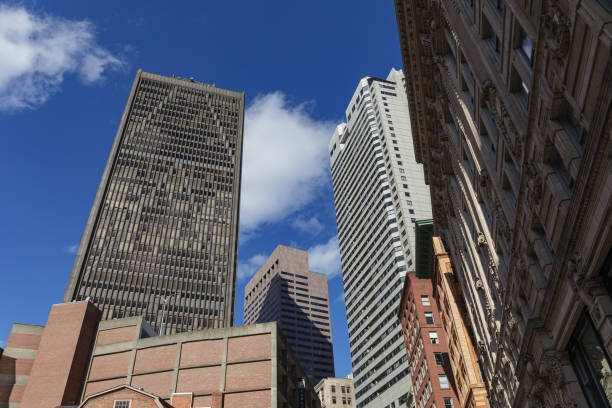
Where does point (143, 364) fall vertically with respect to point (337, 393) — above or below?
below

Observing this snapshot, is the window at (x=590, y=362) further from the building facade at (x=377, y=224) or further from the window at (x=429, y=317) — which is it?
the building facade at (x=377, y=224)

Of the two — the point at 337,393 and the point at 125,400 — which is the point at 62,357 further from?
the point at 337,393

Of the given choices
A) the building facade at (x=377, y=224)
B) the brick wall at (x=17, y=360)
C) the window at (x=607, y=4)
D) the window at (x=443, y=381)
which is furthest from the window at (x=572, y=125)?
the building facade at (x=377, y=224)

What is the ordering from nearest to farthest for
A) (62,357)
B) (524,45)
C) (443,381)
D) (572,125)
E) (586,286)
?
(586,286) < (572,125) < (524,45) < (62,357) < (443,381)

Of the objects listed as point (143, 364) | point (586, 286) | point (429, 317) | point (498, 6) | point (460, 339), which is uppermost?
point (429, 317)

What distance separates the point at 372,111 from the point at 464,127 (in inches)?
5507

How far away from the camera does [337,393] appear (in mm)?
168750

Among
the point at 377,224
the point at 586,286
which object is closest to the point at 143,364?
the point at 586,286

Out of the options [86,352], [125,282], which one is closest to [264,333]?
[86,352]

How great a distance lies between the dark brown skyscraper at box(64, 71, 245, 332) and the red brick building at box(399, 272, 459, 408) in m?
51.6

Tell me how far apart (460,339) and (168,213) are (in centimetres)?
9853

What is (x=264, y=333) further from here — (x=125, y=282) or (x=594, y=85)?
(x=125, y=282)

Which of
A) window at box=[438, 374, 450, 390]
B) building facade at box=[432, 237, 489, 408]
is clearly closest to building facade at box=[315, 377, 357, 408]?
window at box=[438, 374, 450, 390]

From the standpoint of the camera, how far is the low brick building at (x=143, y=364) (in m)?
42.7
